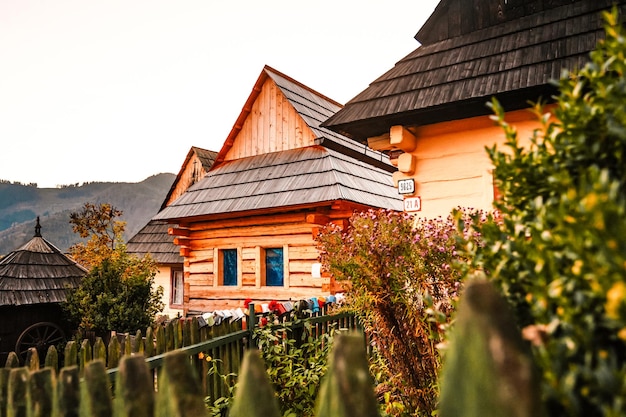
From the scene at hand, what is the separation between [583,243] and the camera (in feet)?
2.52

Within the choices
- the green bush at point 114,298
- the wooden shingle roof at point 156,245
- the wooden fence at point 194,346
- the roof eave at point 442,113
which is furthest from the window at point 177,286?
the wooden fence at point 194,346

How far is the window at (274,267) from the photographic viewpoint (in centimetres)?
1052

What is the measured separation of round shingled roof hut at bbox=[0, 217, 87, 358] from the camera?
870 cm

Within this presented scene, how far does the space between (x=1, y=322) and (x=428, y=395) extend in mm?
8905

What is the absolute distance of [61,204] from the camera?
6028 centimetres

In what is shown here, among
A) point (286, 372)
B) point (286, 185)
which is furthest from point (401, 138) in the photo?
point (286, 185)

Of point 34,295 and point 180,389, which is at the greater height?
point 180,389

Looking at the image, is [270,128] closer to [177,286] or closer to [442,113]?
[442,113]

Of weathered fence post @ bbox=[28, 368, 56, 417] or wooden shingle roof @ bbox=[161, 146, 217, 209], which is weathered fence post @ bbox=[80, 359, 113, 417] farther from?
wooden shingle roof @ bbox=[161, 146, 217, 209]

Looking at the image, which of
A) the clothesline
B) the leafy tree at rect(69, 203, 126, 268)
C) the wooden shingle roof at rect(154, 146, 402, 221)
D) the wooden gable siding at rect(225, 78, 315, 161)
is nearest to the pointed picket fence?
the clothesline

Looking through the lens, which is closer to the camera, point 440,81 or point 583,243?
point 583,243

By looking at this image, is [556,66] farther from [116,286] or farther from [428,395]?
[116,286]

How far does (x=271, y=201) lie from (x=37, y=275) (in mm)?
5432

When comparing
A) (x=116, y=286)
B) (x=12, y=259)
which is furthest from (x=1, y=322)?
(x=116, y=286)
